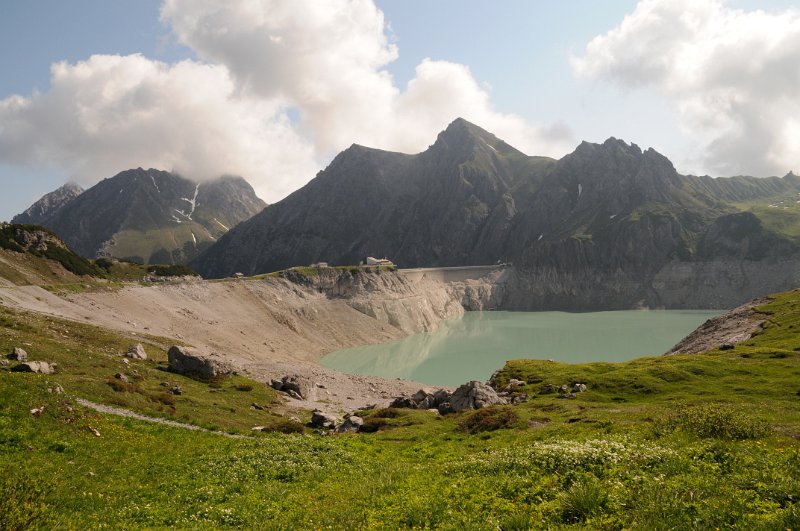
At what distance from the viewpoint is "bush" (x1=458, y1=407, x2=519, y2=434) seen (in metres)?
31.2

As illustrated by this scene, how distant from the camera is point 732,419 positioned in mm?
18906

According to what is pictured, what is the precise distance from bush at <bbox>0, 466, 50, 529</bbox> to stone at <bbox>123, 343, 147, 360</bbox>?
139ft

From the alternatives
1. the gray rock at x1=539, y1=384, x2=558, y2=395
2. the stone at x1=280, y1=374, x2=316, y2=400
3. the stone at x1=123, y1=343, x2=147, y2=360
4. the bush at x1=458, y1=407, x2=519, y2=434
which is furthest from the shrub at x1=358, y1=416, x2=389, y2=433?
the stone at x1=123, y1=343, x2=147, y2=360

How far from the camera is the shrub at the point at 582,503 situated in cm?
1046

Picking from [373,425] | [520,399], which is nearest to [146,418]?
[373,425]

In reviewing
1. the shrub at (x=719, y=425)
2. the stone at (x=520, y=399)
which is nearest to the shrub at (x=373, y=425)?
the stone at (x=520, y=399)

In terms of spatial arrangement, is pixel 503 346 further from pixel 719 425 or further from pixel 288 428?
pixel 719 425

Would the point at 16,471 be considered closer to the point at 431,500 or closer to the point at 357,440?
the point at 431,500

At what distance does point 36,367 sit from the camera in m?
32.9

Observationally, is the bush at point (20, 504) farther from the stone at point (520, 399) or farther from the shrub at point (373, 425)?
the stone at point (520, 399)

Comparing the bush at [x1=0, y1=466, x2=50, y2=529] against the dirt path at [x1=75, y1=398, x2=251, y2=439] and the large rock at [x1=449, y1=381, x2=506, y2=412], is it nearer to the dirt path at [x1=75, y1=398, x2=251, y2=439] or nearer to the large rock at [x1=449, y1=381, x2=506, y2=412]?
the dirt path at [x1=75, y1=398, x2=251, y2=439]

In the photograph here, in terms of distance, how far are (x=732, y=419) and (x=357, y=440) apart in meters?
19.6

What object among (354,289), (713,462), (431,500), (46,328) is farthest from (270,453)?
(354,289)

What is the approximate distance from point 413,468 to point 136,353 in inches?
1741
